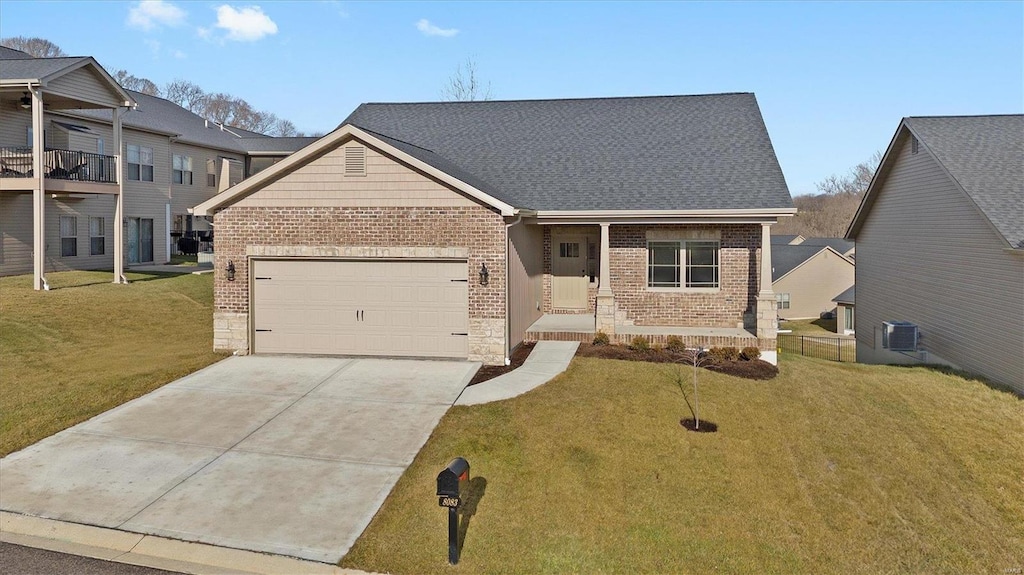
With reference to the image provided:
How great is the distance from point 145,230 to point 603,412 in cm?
2450

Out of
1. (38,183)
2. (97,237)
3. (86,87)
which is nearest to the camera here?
(38,183)

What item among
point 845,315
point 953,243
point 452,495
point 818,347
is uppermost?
point 953,243

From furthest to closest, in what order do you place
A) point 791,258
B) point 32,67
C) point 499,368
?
1. point 791,258
2. point 32,67
3. point 499,368

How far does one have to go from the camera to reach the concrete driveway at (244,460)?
7.27 metres

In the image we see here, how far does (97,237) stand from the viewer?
24547 millimetres

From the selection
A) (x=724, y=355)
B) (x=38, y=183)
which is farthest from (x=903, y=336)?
(x=38, y=183)

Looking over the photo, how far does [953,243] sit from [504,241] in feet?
39.8

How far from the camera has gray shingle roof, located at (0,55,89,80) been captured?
19188 mm

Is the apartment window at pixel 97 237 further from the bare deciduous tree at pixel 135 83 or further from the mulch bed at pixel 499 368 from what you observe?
the bare deciduous tree at pixel 135 83

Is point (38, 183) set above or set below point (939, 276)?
above

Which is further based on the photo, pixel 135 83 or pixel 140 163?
pixel 135 83

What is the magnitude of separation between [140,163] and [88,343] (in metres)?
14.0

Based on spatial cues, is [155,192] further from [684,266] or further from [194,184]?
[684,266]

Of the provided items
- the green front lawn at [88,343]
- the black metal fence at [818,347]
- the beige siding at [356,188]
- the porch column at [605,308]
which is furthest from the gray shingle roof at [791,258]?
the green front lawn at [88,343]
